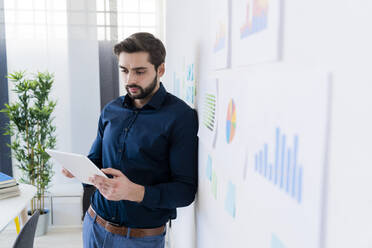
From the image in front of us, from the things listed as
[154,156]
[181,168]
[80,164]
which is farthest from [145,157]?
[80,164]

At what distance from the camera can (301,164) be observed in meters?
0.44

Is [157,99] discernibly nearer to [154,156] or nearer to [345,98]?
[154,156]

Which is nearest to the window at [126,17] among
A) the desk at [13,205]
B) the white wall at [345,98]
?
the desk at [13,205]

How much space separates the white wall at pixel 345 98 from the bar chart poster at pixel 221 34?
0.36m

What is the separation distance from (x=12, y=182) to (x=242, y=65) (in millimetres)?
1847

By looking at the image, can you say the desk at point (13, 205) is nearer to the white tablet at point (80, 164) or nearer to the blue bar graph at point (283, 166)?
the white tablet at point (80, 164)

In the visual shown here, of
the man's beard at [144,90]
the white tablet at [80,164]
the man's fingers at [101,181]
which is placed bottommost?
the man's fingers at [101,181]

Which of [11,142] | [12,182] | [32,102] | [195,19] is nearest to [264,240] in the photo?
[195,19]

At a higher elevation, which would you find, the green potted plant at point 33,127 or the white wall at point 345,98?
the white wall at point 345,98

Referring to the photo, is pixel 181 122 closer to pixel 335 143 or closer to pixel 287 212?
pixel 287 212

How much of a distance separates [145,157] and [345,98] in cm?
117

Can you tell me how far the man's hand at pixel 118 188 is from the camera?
1.29 m

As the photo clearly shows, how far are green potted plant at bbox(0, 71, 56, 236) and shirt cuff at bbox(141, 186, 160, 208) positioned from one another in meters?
1.99

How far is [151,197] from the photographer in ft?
4.39
